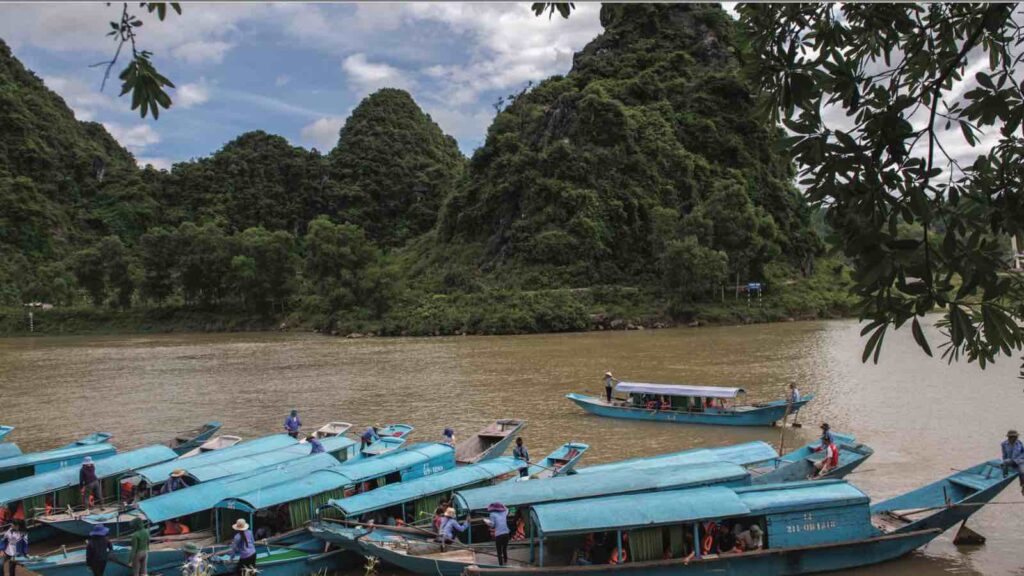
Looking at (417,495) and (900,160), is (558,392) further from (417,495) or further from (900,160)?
(900,160)

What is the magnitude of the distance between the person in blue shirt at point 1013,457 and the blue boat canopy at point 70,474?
1337cm

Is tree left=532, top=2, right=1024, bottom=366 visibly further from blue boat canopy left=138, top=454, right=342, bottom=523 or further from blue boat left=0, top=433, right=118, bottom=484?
blue boat left=0, top=433, right=118, bottom=484

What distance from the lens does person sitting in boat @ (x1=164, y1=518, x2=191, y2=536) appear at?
10.0 metres

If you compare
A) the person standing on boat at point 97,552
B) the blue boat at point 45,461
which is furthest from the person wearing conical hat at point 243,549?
the blue boat at point 45,461

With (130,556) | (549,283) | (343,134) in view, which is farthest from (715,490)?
(343,134)

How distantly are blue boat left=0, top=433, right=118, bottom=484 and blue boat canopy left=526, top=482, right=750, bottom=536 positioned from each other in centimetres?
961

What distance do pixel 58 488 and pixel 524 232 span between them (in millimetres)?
43432

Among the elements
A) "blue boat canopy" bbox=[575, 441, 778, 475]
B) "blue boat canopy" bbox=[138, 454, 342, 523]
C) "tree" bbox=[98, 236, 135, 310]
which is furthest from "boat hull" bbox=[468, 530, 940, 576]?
"tree" bbox=[98, 236, 135, 310]

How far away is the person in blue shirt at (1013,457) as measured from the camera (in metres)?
9.95

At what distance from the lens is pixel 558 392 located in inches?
888

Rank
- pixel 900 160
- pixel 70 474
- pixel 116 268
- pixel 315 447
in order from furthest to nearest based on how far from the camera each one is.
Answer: pixel 116 268
pixel 315 447
pixel 70 474
pixel 900 160

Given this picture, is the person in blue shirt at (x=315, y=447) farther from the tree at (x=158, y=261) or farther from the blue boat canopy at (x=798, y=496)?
the tree at (x=158, y=261)

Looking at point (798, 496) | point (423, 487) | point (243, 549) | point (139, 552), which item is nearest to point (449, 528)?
point (423, 487)

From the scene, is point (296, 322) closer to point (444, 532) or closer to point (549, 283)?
point (549, 283)
